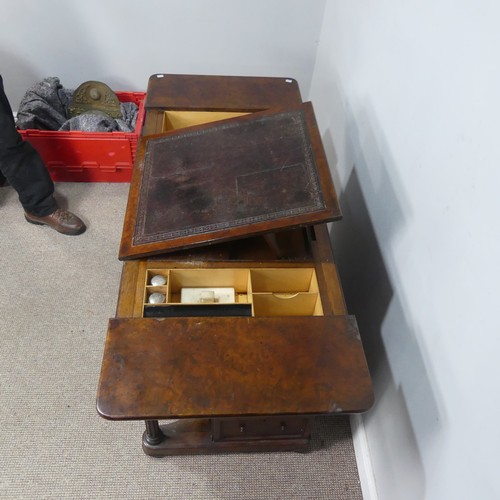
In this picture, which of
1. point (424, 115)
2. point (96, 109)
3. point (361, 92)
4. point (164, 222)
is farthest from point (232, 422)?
point (96, 109)

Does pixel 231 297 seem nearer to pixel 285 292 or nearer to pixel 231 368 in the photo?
pixel 285 292

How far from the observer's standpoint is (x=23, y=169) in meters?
1.69

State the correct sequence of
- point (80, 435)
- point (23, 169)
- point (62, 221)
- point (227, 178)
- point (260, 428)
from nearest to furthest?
point (227, 178) < point (260, 428) < point (80, 435) < point (23, 169) < point (62, 221)

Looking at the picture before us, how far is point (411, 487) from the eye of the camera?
1.04 metres

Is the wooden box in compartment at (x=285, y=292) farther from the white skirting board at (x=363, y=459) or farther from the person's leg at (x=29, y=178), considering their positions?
the person's leg at (x=29, y=178)

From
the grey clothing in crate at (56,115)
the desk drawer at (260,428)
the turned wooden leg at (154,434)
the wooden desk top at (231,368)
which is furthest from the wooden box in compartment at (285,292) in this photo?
the grey clothing in crate at (56,115)

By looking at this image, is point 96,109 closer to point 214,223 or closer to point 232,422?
point 214,223

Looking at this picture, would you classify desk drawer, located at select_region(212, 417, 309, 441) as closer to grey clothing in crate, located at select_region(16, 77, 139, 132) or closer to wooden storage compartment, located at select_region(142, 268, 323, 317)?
wooden storage compartment, located at select_region(142, 268, 323, 317)

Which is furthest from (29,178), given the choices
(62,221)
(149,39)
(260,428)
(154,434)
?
(260,428)

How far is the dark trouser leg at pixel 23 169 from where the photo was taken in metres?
1.56

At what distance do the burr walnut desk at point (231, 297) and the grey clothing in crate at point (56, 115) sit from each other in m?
0.60

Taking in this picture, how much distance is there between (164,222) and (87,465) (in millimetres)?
809

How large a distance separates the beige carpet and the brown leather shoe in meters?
0.17

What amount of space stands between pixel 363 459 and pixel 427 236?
76cm
